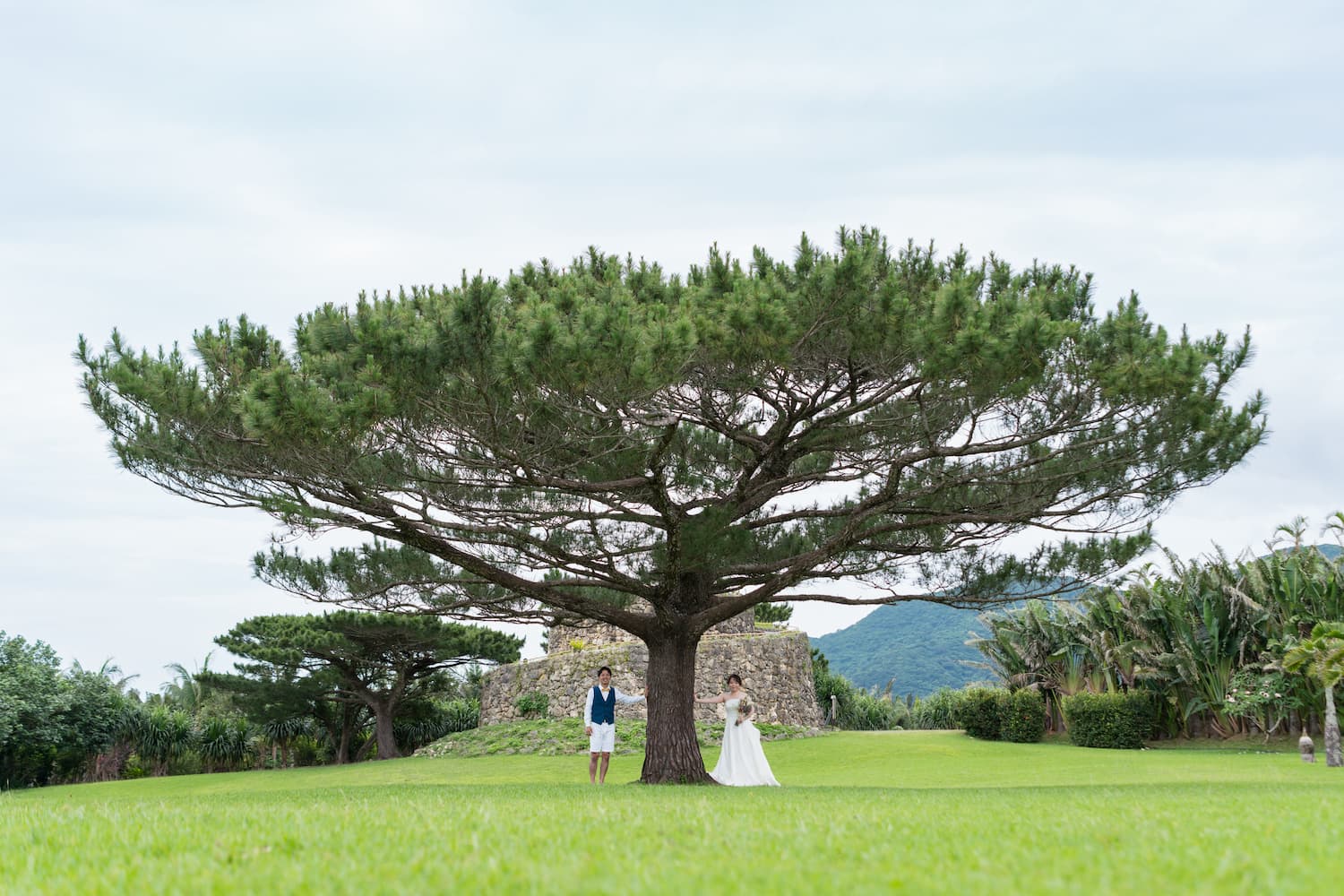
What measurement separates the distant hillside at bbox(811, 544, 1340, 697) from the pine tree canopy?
52026 millimetres

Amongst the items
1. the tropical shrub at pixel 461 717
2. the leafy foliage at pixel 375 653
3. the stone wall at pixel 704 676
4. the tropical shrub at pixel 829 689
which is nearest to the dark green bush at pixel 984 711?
the stone wall at pixel 704 676

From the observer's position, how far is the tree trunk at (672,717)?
12680 mm

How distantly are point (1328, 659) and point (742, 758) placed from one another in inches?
366

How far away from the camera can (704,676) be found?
25.8 meters

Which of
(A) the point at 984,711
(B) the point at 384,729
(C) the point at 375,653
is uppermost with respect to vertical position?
(C) the point at 375,653

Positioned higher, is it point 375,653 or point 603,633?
point 603,633

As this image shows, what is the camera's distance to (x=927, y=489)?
38.2 feet

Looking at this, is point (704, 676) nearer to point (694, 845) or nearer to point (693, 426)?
point (693, 426)

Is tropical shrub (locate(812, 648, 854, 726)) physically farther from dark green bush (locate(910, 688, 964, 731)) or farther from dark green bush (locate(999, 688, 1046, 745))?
dark green bush (locate(999, 688, 1046, 745))

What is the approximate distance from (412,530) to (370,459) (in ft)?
5.47

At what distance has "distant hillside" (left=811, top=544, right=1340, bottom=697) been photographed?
64688 millimetres

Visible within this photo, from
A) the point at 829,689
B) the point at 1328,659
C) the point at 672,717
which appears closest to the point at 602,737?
the point at 672,717

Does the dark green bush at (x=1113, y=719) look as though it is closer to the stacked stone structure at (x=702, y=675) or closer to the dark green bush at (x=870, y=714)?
the stacked stone structure at (x=702, y=675)

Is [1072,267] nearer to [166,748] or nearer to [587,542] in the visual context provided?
[587,542]
